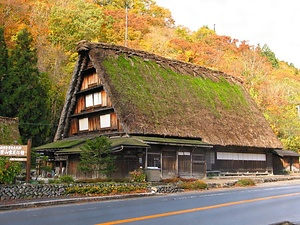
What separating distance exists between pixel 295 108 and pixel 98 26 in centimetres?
3077

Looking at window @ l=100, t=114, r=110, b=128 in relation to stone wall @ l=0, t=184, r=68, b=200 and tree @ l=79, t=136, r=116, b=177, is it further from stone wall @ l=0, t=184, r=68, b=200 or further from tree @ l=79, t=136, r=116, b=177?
stone wall @ l=0, t=184, r=68, b=200

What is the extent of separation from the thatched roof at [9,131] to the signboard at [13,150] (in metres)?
14.0

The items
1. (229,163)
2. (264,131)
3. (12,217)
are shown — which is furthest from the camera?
(264,131)

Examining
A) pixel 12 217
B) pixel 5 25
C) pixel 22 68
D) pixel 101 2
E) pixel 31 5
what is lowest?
pixel 12 217

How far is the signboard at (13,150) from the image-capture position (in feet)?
52.4

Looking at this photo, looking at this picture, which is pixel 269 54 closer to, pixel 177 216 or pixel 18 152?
pixel 18 152

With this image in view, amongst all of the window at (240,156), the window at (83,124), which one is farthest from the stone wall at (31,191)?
the window at (240,156)

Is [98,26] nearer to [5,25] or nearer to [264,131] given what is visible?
[5,25]

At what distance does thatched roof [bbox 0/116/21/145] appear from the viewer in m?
29.7

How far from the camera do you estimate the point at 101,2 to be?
205 ft

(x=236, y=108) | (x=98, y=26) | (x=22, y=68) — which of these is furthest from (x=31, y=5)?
(x=236, y=108)

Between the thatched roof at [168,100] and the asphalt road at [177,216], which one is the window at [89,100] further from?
the asphalt road at [177,216]

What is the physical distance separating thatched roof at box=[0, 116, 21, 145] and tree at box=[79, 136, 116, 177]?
1049 cm

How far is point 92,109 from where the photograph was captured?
97.0 ft
